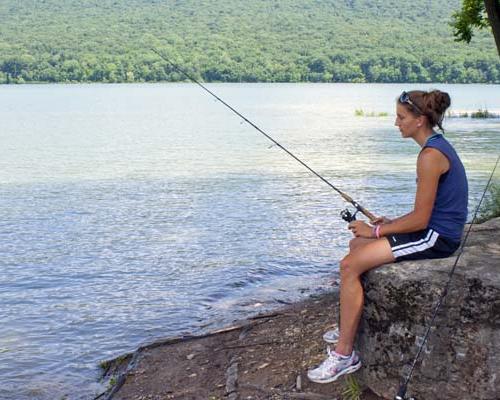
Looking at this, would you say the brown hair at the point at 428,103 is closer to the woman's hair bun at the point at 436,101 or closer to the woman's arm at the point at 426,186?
the woman's hair bun at the point at 436,101

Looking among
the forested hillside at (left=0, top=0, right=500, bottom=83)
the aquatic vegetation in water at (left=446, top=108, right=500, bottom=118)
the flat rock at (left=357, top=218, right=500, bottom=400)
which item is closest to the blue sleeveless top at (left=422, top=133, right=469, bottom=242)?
the flat rock at (left=357, top=218, right=500, bottom=400)

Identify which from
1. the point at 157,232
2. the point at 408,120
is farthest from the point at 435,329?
the point at 157,232

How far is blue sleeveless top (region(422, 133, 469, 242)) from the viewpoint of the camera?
17.1ft

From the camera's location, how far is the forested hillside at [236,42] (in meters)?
122

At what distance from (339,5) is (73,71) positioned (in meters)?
70.5

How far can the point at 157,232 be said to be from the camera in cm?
1559

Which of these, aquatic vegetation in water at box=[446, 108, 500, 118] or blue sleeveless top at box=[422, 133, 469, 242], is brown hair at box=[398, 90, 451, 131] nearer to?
blue sleeveless top at box=[422, 133, 469, 242]

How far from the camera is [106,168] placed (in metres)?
27.8

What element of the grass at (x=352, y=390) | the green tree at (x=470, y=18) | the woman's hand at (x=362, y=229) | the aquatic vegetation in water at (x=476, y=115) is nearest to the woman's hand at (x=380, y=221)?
the woman's hand at (x=362, y=229)

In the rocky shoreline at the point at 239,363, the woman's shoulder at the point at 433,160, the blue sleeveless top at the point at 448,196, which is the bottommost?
the rocky shoreline at the point at 239,363

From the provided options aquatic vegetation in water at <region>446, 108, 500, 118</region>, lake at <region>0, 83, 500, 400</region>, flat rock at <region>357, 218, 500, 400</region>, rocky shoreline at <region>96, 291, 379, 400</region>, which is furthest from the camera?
aquatic vegetation in water at <region>446, 108, 500, 118</region>

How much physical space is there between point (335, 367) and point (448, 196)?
4.45 feet

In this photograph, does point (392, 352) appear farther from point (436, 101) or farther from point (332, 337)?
point (436, 101)

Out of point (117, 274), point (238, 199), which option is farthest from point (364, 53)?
point (117, 274)
